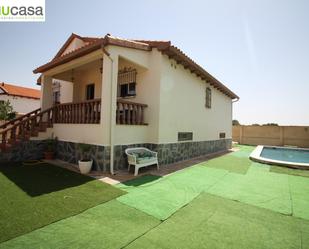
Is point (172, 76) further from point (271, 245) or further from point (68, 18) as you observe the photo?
point (271, 245)

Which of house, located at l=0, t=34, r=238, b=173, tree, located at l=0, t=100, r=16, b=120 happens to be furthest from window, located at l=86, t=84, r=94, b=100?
tree, located at l=0, t=100, r=16, b=120

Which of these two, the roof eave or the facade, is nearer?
the facade

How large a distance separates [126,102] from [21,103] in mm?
23192

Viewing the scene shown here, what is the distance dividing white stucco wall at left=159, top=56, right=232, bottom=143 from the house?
42 mm

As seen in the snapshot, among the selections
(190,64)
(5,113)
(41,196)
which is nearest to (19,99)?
(5,113)

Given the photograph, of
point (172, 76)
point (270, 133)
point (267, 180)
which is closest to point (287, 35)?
point (172, 76)

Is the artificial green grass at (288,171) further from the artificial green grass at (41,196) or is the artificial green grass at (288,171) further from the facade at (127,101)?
the artificial green grass at (41,196)

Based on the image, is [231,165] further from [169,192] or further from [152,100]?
[169,192]

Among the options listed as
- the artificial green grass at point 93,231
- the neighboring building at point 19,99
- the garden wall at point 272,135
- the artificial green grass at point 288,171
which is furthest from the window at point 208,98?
the neighboring building at point 19,99

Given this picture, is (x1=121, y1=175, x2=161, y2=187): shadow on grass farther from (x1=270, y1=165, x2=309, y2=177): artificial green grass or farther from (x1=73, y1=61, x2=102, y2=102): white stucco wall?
(x1=73, y1=61, x2=102, y2=102): white stucco wall

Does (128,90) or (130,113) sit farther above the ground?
(128,90)

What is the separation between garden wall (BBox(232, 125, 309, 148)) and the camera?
A: 19.4 meters

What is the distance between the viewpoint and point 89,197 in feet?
13.9

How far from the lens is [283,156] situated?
46.1 ft
